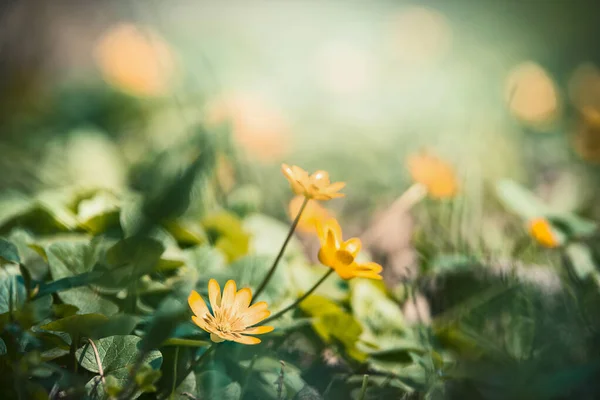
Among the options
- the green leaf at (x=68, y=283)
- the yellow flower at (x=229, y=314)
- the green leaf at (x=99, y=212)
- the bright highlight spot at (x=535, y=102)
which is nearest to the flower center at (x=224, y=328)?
the yellow flower at (x=229, y=314)

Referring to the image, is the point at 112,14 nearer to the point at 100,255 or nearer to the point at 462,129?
the point at 462,129

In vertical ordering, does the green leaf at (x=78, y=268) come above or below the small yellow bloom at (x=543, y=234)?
above

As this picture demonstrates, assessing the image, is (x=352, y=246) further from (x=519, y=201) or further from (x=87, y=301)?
(x=519, y=201)

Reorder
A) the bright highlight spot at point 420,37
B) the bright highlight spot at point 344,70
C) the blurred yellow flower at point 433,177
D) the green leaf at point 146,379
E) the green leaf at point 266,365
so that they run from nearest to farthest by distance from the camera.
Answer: the green leaf at point 146,379, the green leaf at point 266,365, the blurred yellow flower at point 433,177, the bright highlight spot at point 344,70, the bright highlight spot at point 420,37

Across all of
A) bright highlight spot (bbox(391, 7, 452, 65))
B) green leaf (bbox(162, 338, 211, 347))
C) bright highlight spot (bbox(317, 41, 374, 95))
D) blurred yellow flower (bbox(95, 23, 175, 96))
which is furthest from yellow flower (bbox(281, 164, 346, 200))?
bright highlight spot (bbox(391, 7, 452, 65))

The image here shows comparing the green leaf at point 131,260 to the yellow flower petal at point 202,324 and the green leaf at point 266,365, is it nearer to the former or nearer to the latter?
the yellow flower petal at point 202,324

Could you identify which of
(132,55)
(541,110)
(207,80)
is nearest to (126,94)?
(132,55)
